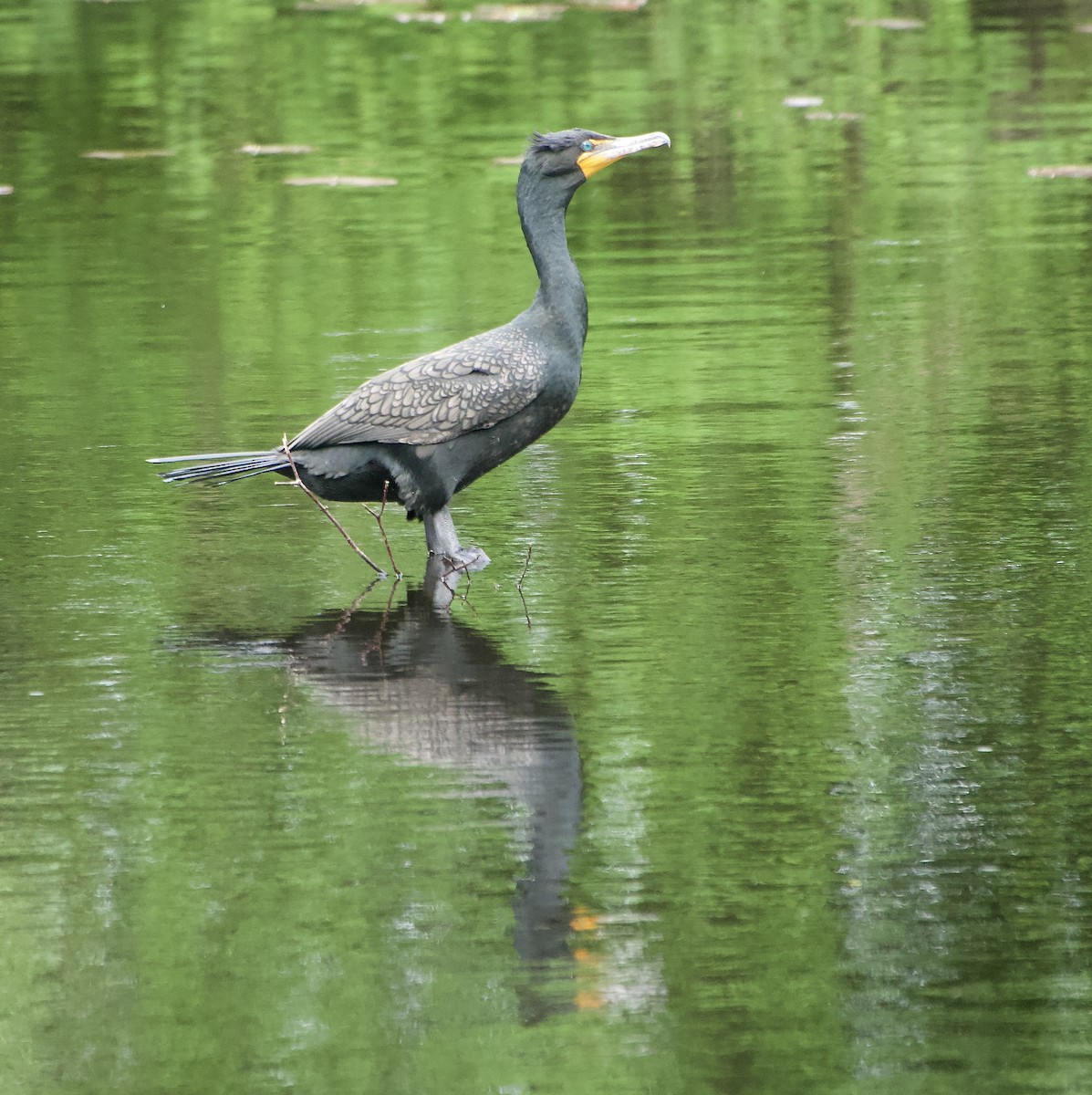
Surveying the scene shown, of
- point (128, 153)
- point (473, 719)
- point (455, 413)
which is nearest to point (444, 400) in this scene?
point (455, 413)

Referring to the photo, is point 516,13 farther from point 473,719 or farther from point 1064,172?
point 473,719

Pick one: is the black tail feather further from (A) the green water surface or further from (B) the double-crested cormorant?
(A) the green water surface

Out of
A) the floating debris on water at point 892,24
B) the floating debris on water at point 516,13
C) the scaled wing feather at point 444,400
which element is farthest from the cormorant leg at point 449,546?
the floating debris on water at point 516,13

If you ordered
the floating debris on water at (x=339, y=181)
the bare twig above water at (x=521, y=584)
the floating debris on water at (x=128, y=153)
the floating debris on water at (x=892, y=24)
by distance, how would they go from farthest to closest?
the floating debris on water at (x=892, y=24) < the floating debris on water at (x=128, y=153) < the floating debris on water at (x=339, y=181) < the bare twig above water at (x=521, y=584)

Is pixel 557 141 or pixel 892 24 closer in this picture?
pixel 557 141

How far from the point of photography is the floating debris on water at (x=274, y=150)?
1927 centimetres

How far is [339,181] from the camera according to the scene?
18.0 meters

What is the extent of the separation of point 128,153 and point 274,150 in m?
1.24

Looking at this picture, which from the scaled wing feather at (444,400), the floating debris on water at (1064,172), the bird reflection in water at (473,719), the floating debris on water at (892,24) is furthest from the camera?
the floating debris on water at (892,24)

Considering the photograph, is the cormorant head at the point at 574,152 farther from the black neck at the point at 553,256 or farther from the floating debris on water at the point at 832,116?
the floating debris on water at the point at 832,116

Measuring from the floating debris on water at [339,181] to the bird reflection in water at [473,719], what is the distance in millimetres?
10139

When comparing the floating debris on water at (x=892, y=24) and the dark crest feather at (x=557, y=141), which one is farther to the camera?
the floating debris on water at (x=892, y=24)

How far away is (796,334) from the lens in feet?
40.2

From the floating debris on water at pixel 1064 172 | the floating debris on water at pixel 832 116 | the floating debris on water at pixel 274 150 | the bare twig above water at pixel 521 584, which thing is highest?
the floating debris on water at pixel 832 116
